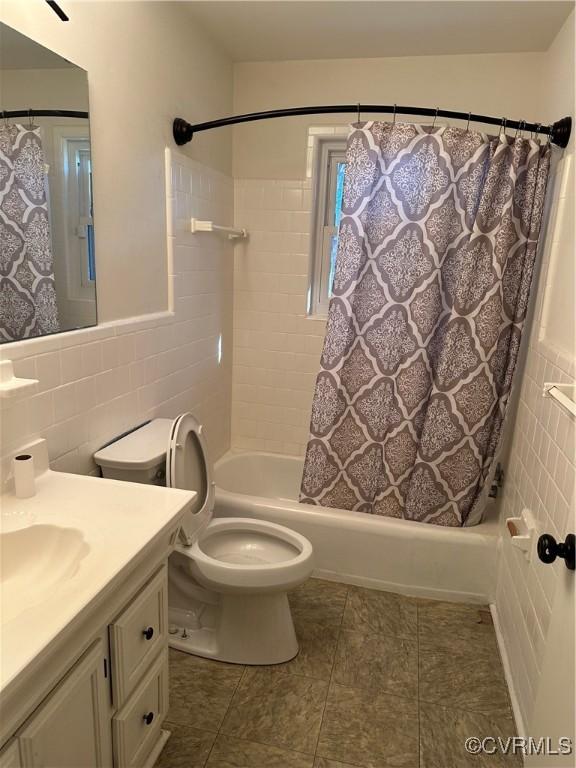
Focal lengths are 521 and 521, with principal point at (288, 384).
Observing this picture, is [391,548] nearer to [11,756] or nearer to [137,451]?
[137,451]

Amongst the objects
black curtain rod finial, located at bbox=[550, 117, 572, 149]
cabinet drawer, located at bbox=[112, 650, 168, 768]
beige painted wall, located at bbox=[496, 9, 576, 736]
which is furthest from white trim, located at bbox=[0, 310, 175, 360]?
black curtain rod finial, located at bbox=[550, 117, 572, 149]

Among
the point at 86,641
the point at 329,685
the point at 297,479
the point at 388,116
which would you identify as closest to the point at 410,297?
the point at 388,116

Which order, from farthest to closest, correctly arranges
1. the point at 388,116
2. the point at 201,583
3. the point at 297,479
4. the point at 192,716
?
the point at 297,479
the point at 388,116
the point at 201,583
the point at 192,716

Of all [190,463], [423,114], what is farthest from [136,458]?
[423,114]

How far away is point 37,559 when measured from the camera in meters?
1.20

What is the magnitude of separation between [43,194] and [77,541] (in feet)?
3.15

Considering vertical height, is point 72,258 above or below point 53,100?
below

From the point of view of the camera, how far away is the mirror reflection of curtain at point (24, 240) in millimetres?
1340

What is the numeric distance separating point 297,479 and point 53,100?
2.22 meters

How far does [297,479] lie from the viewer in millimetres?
3070

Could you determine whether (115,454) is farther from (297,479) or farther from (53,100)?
(297,479)

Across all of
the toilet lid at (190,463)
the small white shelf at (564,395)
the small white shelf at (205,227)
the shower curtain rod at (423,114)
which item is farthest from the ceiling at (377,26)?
the toilet lid at (190,463)

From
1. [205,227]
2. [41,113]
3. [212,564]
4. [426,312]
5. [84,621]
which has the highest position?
[41,113]

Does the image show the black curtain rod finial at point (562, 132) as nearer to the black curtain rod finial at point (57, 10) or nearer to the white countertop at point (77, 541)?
the black curtain rod finial at point (57, 10)
